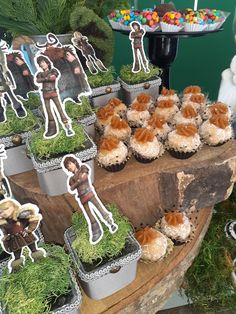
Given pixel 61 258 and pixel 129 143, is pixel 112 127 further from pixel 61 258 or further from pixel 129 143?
pixel 61 258

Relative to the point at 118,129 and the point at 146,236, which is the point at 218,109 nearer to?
the point at 118,129

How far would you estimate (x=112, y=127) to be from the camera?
4.50 ft

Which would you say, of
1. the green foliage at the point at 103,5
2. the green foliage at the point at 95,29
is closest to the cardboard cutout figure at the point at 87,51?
the green foliage at the point at 95,29

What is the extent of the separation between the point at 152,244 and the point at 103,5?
129cm

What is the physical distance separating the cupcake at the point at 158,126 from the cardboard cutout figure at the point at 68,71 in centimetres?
30

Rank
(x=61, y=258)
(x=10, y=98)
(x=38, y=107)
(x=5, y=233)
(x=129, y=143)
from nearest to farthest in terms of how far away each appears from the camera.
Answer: (x=5, y=233) < (x=61, y=258) < (x=10, y=98) < (x=129, y=143) < (x=38, y=107)

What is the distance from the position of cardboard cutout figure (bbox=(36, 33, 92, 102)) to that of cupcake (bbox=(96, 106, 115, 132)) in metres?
0.24

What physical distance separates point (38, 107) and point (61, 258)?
69cm

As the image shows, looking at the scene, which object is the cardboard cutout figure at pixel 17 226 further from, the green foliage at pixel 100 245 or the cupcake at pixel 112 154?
the cupcake at pixel 112 154

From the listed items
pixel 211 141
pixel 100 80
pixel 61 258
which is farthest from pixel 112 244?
pixel 100 80

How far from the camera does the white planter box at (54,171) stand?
3.54 feet

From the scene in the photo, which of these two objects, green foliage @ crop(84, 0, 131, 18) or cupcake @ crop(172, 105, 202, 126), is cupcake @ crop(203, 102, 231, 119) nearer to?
cupcake @ crop(172, 105, 202, 126)

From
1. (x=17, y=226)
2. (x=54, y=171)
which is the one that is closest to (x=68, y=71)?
(x=54, y=171)

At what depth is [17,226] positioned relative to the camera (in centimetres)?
88
